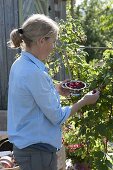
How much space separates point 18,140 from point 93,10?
24928mm

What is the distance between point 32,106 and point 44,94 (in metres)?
0.13

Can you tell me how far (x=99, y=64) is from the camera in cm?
385

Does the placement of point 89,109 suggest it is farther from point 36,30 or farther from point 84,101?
point 36,30

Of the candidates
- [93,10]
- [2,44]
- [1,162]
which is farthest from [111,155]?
[93,10]

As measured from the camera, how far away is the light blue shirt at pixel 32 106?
9.04 feet

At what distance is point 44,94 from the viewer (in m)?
2.75

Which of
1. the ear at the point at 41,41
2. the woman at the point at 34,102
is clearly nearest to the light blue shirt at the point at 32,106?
the woman at the point at 34,102

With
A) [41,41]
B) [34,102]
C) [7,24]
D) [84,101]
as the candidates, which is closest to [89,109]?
[84,101]

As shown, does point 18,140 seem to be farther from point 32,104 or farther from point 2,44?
point 2,44

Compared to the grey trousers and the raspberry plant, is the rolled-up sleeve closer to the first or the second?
the grey trousers

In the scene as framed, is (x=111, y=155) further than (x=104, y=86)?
Yes

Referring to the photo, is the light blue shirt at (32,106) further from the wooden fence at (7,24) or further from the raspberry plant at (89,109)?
the wooden fence at (7,24)

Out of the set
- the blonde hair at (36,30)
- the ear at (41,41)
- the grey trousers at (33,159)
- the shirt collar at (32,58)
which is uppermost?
the blonde hair at (36,30)

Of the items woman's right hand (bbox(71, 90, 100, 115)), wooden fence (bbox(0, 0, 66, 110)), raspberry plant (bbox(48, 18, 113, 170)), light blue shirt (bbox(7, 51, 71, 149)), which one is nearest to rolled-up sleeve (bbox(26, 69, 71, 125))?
light blue shirt (bbox(7, 51, 71, 149))
